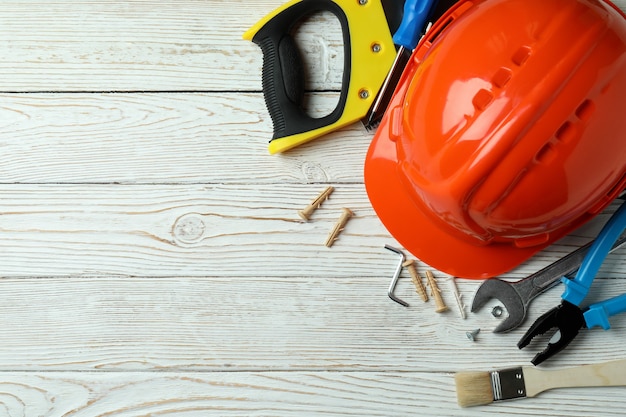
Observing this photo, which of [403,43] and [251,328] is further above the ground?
[403,43]

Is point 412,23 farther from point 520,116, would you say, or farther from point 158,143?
point 158,143

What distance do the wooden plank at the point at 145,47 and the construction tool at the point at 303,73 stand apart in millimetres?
36

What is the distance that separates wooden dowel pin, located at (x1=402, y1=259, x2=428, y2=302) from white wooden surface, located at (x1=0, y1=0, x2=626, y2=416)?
18mm

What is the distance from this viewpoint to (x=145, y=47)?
97cm

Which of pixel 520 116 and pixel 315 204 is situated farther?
pixel 315 204

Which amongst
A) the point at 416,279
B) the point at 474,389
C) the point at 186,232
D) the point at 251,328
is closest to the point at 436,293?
the point at 416,279

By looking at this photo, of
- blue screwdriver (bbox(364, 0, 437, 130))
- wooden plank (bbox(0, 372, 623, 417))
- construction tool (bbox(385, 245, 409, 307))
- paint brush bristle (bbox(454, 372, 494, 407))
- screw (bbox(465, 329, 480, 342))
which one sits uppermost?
blue screwdriver (bbox(364, 0, 437, 130))

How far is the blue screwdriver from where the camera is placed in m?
0.87

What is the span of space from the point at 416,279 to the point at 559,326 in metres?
0.21

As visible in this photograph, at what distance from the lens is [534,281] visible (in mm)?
881

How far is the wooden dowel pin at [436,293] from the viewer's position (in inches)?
35.0

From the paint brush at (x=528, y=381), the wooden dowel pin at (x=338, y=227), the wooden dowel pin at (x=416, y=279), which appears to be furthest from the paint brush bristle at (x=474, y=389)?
the wooden dowel pin at (x=338, y=227)

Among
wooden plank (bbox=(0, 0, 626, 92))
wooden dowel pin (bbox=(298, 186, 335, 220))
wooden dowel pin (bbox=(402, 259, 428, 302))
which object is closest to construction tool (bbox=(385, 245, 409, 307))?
wooden dowel pin (bbox=(402, 259, 428, 302))

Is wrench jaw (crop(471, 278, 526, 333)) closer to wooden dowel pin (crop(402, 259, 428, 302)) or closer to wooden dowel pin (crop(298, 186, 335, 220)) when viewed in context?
wooden dowel pin (crop(402, 259, 428, 302))
